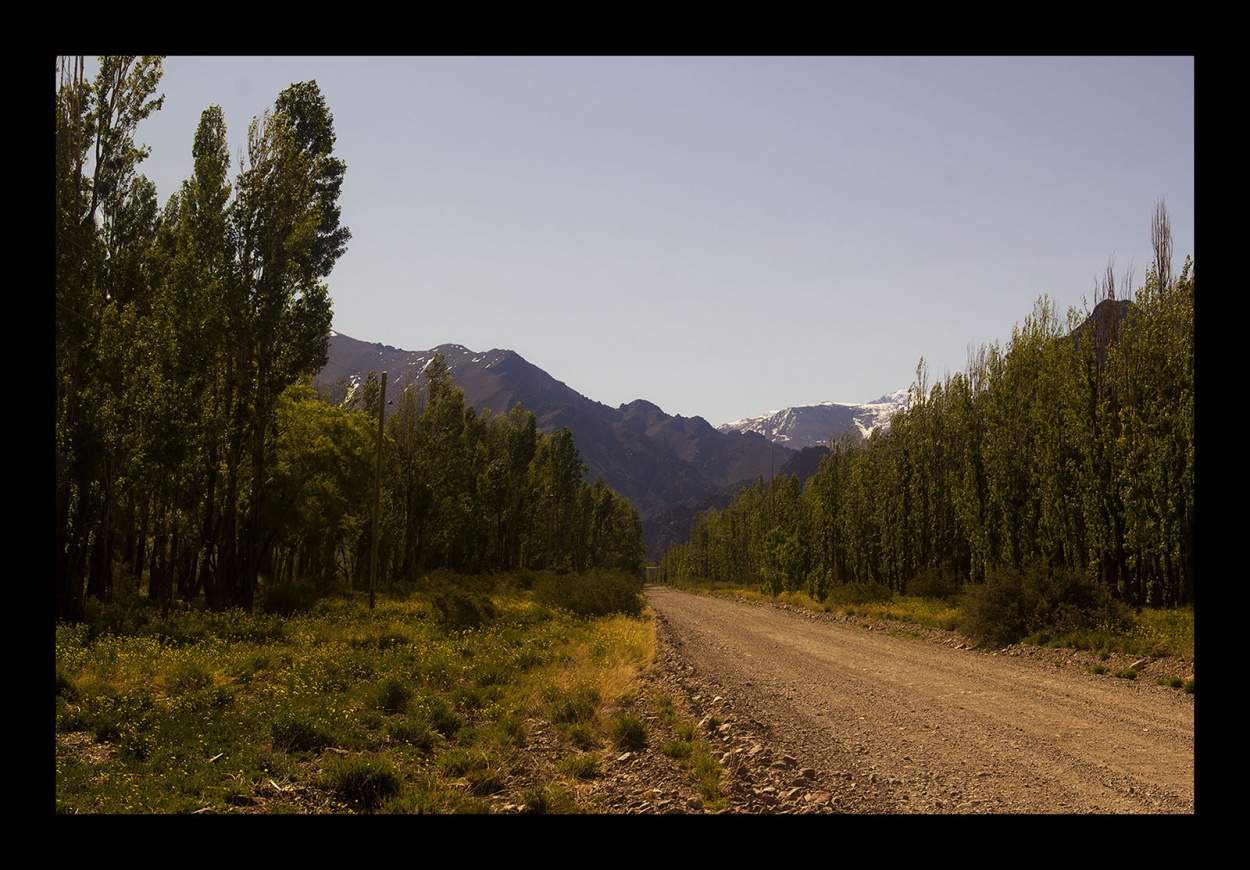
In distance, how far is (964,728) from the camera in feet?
34.9

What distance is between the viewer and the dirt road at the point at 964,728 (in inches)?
293

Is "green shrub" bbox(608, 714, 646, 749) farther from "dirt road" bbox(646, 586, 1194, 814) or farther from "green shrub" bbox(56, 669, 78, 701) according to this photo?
"green shrub" bbox(56, 669, 78, 701)

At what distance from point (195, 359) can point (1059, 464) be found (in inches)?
1202

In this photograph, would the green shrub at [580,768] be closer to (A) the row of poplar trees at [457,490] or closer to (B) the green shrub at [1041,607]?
(B) the green shrub at [1041,607]

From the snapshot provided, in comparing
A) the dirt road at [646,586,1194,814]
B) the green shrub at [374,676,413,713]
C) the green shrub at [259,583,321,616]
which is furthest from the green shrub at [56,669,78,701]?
the green shrub at [259,583,321,616]

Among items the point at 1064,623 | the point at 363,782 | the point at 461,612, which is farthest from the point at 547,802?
the point at 461,612

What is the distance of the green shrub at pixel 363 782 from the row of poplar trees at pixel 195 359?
535 inches

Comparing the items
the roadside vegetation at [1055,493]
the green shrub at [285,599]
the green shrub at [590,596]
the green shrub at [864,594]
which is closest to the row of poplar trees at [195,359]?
the green shrub at [285,599]

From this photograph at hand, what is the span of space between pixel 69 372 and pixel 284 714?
13.0 m

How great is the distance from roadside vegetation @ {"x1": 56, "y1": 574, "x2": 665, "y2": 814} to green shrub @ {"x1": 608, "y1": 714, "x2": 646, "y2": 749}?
2 cm

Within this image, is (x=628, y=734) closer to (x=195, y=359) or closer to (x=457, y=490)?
(x=195, y=359)

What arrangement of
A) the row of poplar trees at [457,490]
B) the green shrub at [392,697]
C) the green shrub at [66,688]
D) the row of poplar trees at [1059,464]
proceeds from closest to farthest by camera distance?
the green shrub at [66,688]
the green shrub at [392,697]
the row of poplar trees at [1059,464]
the row of poplar trees at [457,490]
